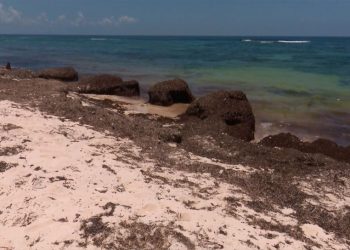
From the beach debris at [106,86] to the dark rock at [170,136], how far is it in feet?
29.5

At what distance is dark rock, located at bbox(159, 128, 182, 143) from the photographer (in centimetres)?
953

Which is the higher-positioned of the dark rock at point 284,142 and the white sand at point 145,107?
the dark rock at point 284,142

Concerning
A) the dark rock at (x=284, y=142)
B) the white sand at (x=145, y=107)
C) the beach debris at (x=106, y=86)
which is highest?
the beach debris at (x=106, y=86)

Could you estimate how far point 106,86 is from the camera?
1838 cm

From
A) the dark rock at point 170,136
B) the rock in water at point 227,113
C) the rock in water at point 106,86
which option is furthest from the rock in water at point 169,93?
the dark rock at point 170,136

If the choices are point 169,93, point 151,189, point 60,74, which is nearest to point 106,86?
point 169,93

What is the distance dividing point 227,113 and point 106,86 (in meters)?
7.07

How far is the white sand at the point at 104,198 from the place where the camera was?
539 centimetres

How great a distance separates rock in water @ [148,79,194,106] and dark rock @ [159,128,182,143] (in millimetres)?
6446

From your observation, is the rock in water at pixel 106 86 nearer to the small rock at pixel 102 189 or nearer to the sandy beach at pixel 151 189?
the sandy beach at pixel 151 189

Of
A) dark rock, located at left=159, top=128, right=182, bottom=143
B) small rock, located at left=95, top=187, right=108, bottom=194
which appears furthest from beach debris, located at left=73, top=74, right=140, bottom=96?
small rock, located at left=95, top=187, right=108, bottom=194

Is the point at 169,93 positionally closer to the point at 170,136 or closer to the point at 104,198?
the point at 170,136

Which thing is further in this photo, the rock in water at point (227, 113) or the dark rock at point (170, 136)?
the rock in water at point (227, 113)

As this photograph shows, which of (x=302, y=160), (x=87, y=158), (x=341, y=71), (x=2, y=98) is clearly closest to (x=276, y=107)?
(x=302, y=160)
